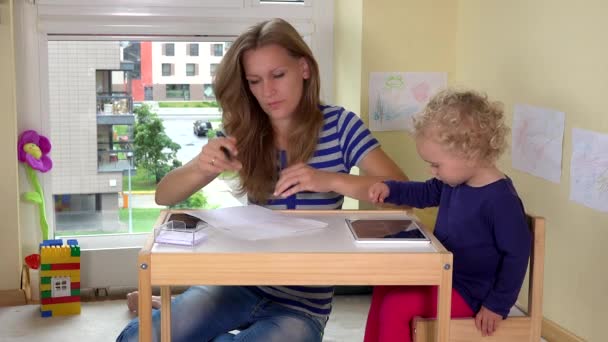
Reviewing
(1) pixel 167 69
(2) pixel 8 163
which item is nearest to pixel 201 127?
(1) pixel 167 69

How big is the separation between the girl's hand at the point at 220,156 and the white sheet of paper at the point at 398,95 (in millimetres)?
1230

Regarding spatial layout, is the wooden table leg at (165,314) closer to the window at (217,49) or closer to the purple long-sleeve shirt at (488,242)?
the purple long-sleeve shirt at (488,242)

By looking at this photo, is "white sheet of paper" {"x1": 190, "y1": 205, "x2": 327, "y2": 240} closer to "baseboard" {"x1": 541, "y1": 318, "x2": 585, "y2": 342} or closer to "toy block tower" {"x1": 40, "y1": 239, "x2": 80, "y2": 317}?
"baseboard" {"x1": 541, "y1": 318, "x2": 585, "y2": 342}

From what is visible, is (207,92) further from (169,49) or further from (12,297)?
(12,297)

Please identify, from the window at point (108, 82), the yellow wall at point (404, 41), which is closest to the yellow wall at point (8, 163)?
the window at point (108, 82)

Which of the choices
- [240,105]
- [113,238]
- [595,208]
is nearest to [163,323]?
[240,105]

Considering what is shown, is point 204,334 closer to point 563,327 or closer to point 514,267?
point 514,267

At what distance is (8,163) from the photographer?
2809mm

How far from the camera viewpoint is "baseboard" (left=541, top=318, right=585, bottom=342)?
7.84ft

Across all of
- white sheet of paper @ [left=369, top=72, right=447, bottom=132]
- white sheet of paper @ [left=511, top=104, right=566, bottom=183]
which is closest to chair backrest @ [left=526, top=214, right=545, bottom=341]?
white sheet of paper @ [left=511, top=104, right=566, bottom=183]

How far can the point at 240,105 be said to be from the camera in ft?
6.55

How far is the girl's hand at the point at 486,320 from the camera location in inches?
63.2

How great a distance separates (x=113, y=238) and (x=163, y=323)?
150 cm

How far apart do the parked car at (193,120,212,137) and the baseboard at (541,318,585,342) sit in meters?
1.42
